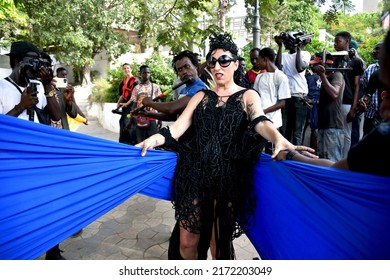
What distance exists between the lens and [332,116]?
12.0ft

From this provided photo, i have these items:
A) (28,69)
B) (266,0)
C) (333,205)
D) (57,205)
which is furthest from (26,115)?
(266,0)

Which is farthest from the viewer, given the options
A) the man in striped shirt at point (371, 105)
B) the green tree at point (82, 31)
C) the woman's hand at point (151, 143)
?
the green tree at point (82, 31)

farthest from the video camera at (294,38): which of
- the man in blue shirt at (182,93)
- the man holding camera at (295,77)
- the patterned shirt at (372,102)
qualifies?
the man in blue shirt at (182,93)

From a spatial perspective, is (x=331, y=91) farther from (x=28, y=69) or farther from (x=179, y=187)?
(x=28, y=69)

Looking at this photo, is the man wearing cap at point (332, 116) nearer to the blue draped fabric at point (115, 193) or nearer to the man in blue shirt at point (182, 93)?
the man in blue shirt at point (182, 93)

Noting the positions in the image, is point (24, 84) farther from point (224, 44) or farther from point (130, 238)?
point (130, 238)

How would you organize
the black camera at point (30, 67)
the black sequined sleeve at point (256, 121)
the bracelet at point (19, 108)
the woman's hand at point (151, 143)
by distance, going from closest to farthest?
the black sequined sleeve at point (256, 121)
the woman's hand at point (151, 143)
the bracelet at point (19, 108)
the black camera at point (30, 67)

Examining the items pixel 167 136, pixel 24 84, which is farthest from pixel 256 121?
pixel 24 84

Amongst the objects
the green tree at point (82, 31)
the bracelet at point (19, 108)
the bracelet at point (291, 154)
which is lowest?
the bracelet at point (291, 154)

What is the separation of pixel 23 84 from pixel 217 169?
164 cm

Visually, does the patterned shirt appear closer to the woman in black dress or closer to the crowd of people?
the crowd of people

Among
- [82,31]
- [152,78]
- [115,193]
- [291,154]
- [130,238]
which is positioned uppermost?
[82,31]

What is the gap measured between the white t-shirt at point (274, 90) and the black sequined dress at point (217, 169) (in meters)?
2.06

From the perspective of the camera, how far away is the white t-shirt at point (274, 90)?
153 inches
